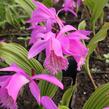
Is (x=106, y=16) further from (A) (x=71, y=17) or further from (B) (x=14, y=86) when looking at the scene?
(B) (x=14, y=86)

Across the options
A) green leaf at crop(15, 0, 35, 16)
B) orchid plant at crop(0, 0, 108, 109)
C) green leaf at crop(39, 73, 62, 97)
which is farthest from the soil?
orchid plant at crop(0, 0, 108, 109)

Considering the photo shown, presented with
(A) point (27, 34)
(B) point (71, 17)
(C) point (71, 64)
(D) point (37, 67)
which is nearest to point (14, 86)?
(D) point (37, 67)

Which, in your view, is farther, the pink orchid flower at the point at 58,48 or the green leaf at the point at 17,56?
the green leaf at the point at 17,56

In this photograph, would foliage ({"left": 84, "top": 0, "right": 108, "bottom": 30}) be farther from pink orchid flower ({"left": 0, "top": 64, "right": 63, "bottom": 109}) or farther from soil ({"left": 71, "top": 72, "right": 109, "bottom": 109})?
pink orchid flower ({"left": 0, "top": 64, "right": 63, "bottom": 109})

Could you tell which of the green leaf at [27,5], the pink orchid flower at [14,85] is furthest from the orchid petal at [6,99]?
the green leaf at [27,5]

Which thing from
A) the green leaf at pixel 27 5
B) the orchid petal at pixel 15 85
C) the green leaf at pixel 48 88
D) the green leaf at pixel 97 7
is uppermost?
the green leaf at pixel 27 5

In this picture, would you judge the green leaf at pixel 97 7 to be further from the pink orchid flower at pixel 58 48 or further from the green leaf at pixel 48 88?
the pink orchid flower at pixel 58 48
